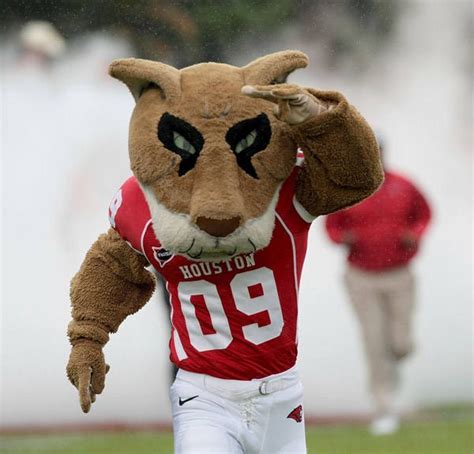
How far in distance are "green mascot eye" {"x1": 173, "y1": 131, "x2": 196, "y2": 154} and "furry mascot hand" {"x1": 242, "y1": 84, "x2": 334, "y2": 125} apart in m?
0.24

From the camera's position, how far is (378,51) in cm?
1212

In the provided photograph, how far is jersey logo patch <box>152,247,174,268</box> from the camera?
14.8ft

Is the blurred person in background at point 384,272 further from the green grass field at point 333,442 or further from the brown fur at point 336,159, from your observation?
the brown fur at point 336,159

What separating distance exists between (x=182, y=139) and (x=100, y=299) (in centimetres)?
70

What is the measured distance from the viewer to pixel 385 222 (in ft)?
28.5

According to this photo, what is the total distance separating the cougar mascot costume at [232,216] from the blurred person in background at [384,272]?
412 centimetres

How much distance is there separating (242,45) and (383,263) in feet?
8.46

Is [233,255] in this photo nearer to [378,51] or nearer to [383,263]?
[383,263]

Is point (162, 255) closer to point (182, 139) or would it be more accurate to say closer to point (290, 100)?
point (182, 139)

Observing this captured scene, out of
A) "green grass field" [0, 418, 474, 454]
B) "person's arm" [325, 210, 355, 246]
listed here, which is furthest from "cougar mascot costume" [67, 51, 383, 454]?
"person's arm" [325, 210, 355, 246]

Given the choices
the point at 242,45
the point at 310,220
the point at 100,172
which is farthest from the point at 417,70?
the point at 310,220

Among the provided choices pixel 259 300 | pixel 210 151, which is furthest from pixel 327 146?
pixel 259 300

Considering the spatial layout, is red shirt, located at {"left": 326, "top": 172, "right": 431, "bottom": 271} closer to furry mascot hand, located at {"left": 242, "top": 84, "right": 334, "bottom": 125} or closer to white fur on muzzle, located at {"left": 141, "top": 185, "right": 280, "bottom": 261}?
white fur on muzzle, located at {"left": 141, "top": 185, "right": 280, "bottom": 261}

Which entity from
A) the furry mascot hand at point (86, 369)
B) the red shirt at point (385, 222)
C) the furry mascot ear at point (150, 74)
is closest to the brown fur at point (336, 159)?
the furry mascot ear at point (150, 74)
